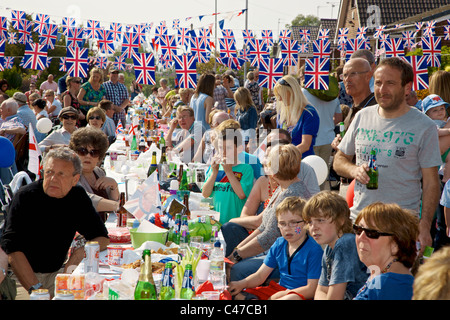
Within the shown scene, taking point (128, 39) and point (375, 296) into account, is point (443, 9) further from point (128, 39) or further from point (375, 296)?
point (375, 296)

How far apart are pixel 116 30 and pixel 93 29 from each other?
2.31 feet

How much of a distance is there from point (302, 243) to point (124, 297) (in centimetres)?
141

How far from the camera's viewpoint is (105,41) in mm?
17344

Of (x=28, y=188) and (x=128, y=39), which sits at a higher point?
(x=128, y=39)

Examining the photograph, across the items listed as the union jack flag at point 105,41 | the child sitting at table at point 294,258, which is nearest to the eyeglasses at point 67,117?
the child sitting at table at point 294,258

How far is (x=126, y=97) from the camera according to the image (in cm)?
1145

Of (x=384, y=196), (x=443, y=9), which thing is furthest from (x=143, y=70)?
(x=443, y=9)

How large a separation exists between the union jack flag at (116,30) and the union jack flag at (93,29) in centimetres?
38

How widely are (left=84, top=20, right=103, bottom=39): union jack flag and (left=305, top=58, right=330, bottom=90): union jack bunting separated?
34.1 ft

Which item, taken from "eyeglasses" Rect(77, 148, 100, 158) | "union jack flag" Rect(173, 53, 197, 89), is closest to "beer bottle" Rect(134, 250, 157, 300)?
"eyeglasses" Rect(77, 148, 100, 158)

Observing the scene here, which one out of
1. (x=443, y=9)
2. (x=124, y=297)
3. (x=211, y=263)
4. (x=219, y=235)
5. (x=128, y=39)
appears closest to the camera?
(x=124, y=297)

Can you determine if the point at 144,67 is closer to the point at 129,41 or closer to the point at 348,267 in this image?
the point at 129,41

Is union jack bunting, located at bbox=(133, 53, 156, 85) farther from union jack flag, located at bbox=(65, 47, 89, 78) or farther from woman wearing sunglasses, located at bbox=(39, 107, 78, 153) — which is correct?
woman wearing sunglasses, located at bbox=(39, 107, 78, 153)

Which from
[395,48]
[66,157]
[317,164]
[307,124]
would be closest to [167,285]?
[66,157]
